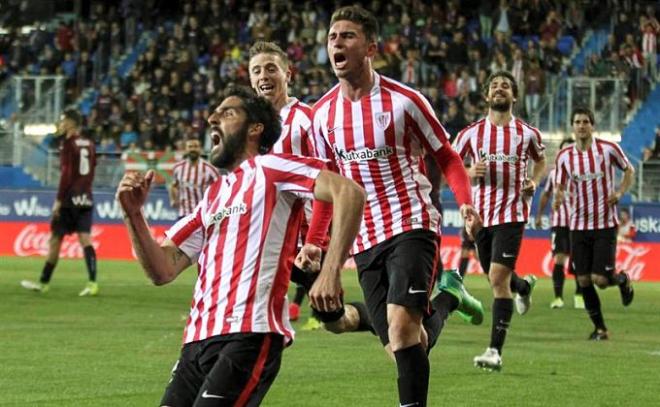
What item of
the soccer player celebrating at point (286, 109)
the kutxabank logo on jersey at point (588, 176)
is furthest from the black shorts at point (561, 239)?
the soccer player celebrating at point (286, 109)

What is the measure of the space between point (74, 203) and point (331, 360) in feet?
26.8

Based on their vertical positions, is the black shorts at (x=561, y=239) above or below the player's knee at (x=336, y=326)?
below

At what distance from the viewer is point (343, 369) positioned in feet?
37.1

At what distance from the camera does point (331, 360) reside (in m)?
11.9

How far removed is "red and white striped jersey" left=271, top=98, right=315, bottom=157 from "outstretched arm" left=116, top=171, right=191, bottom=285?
3.28m

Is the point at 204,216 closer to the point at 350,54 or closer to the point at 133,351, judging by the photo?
the point at 350,54

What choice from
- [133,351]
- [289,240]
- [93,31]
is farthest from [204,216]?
[93,31]

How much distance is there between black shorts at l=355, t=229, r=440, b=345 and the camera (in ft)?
26.6

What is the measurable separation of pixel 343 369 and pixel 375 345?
205cm

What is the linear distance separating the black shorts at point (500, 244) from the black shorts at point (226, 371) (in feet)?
21.4

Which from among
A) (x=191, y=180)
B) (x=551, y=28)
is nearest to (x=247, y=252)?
(x=191, y=180)

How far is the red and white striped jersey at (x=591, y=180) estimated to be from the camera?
15.1 metres

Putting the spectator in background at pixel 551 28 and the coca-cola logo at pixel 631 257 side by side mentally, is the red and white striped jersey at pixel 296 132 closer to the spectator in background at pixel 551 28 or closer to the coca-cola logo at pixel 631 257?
the coca-cola logo at pixel 631 257

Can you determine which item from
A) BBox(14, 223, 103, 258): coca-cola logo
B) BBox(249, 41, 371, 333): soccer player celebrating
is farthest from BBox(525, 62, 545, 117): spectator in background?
BBox(249, 41, 371, 333): soccer player celebrating
